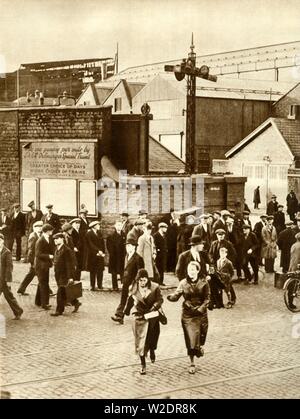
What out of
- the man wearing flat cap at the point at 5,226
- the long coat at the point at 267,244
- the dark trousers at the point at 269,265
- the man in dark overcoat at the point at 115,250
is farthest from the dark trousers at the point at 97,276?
the dark trousers at the point at 269,265

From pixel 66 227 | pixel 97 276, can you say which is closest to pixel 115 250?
pixel 97 276

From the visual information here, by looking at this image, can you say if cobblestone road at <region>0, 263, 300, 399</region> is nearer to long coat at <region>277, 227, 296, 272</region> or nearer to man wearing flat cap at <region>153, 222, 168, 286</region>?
man wearing flat cap at <region>153, 222, 168, 286</region>

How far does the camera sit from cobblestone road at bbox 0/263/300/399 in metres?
7.84

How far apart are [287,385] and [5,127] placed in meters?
10.1

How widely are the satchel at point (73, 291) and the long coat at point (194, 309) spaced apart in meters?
3.21

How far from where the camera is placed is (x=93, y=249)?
509 inches

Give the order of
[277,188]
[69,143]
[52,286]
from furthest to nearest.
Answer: [277,188] < [69,143] < [52,286]

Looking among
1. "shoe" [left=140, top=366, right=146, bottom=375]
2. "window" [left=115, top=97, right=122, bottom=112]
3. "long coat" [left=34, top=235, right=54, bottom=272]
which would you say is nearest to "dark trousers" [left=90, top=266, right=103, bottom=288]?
"long coat" [left=34, top=235, right=54, bottom=272]

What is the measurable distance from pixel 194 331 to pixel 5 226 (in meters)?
7.31

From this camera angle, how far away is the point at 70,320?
35.7 ft

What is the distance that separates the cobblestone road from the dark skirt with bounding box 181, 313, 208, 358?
0.29 metres

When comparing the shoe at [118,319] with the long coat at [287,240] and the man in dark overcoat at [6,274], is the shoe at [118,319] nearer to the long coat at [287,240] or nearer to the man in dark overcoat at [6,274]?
the man in dark overcoat at [6,274]

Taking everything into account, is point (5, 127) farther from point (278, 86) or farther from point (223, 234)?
point (278, 86)

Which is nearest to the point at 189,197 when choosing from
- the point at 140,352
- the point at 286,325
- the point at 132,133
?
the point at 132,133
